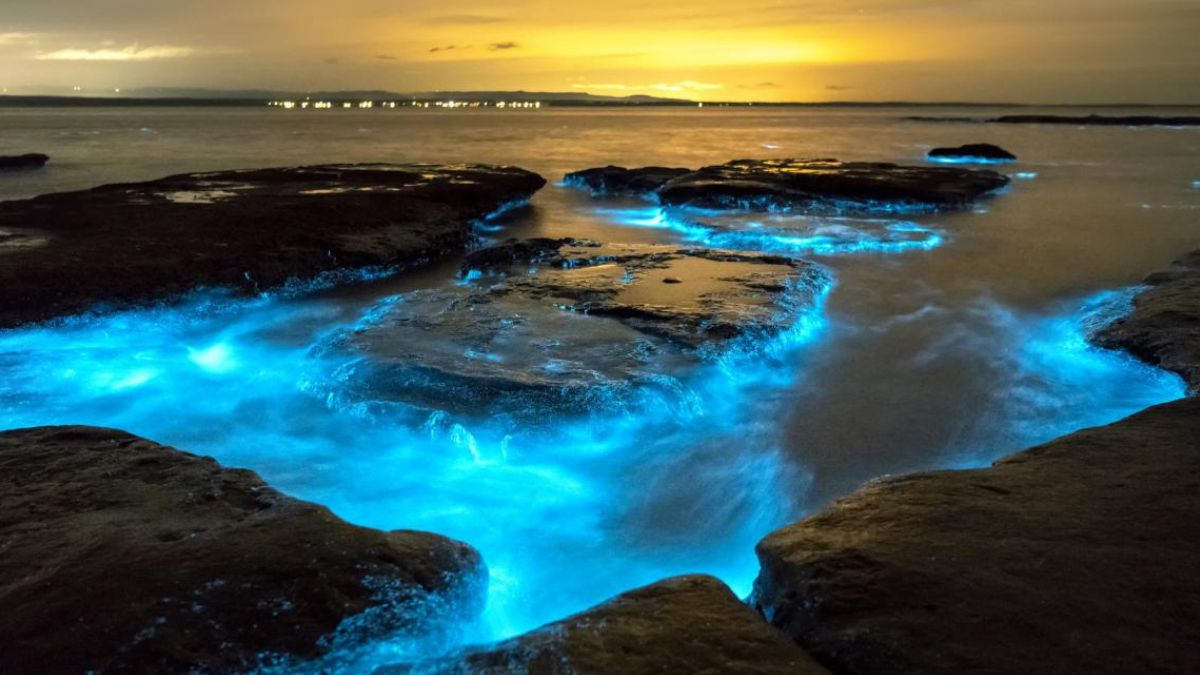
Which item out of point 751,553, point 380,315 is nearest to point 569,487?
point 751,553

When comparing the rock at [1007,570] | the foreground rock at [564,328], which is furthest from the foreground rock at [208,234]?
the rock at [1007,570]

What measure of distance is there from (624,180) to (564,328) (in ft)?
42.3

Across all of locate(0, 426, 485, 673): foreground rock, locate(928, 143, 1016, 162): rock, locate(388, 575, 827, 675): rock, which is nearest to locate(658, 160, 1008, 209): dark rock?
locate(928, 143, 1016, 162): rock

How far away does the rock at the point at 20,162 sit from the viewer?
2184 centimetres

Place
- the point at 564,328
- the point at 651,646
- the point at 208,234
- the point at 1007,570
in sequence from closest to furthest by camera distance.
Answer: the point at 651,646 → the point at 1007,570 → the point at 564,328 → the point at 208,234

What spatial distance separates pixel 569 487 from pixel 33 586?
2.53 meters

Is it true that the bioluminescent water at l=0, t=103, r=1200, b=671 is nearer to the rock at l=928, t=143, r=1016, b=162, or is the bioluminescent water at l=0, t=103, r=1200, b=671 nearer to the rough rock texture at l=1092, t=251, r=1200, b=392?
the rough rock texture at l=1092, t=251, r=1200, b=392

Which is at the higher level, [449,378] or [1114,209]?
[1114,209]

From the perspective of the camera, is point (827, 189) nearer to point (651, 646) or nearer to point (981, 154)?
point (651, 646)

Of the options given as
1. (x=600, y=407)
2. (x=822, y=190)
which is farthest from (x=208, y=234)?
(x=822, y=190)

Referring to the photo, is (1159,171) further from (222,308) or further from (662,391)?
(222,308)

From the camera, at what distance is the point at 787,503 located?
4.27m

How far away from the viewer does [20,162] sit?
2222 centimetres

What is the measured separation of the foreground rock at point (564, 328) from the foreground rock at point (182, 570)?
1.87m
